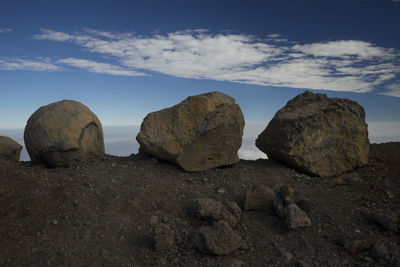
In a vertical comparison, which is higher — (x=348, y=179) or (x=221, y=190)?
(x=348, y=179)

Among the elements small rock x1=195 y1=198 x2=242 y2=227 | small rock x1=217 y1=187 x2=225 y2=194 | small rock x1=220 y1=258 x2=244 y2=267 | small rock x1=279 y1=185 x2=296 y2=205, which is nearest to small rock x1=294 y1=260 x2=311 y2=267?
small rock x1=220 y1=258 x2=244 y2=267

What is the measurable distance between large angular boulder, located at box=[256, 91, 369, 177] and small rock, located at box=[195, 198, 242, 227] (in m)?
2.52

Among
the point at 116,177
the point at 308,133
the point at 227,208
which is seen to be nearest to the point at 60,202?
the point at 116,177

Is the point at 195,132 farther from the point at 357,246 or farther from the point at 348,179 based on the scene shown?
the point at 357,246

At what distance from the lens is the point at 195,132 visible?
7809 millimetres

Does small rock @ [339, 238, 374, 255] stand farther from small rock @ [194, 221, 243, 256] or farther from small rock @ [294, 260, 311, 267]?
small rock @ [194, 221, 243, 256]

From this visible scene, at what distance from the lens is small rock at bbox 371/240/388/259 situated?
17.7 ft

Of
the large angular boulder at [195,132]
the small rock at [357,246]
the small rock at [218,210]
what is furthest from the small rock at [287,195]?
the large angular boulder at [195,132]

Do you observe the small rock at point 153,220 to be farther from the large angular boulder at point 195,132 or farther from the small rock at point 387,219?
the small rock at point 387,219

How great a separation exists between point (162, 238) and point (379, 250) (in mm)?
3549

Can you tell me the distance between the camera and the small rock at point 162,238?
5.45m

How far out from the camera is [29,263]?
17.3 ft

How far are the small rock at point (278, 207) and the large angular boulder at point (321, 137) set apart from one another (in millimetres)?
1859

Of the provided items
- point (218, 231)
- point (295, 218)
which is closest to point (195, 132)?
point (218, 231)
